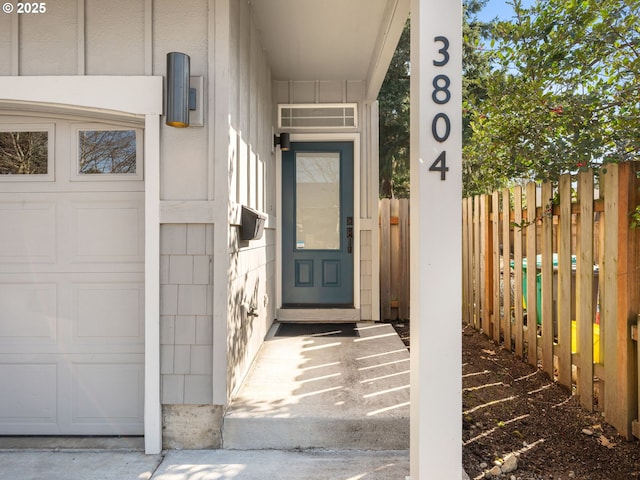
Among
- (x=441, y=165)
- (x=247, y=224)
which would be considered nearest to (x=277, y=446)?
(x=247, y=224)

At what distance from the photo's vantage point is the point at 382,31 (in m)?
3.79

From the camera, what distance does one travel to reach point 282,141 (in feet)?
16.9

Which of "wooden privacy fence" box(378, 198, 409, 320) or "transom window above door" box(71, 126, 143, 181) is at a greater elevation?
"transom window above door" box(71, 126, 143, 181)

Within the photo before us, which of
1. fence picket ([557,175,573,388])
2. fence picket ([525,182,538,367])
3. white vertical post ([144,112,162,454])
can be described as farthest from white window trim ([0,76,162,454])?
fence picket ([525,182,538,367])

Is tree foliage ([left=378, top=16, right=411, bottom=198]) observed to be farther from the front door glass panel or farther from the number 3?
the number 3

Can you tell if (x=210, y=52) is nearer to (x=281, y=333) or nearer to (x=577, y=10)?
(x=577, y=10)

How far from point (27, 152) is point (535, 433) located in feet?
11.6

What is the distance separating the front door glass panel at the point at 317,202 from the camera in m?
5.39

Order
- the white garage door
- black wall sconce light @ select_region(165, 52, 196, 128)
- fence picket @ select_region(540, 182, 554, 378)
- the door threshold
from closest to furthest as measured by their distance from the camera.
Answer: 1. black wall sconce light @ select_region(165, 52, 196, 128)
2. the white garage door
3. fence picket @ select_region(540, 182, 554, 378)
4. the door threshold

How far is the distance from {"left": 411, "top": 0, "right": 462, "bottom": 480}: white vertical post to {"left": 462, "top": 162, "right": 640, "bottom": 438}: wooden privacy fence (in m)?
1.25

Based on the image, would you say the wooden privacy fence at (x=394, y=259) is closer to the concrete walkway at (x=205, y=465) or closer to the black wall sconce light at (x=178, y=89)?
the concrete walkway at (x=205, y=465)

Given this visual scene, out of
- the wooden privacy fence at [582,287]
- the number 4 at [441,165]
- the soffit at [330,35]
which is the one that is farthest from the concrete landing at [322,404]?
the soffit at [330,35]

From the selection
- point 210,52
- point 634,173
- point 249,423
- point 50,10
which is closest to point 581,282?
point 634,173

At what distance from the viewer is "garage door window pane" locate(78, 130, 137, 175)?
2770mm
